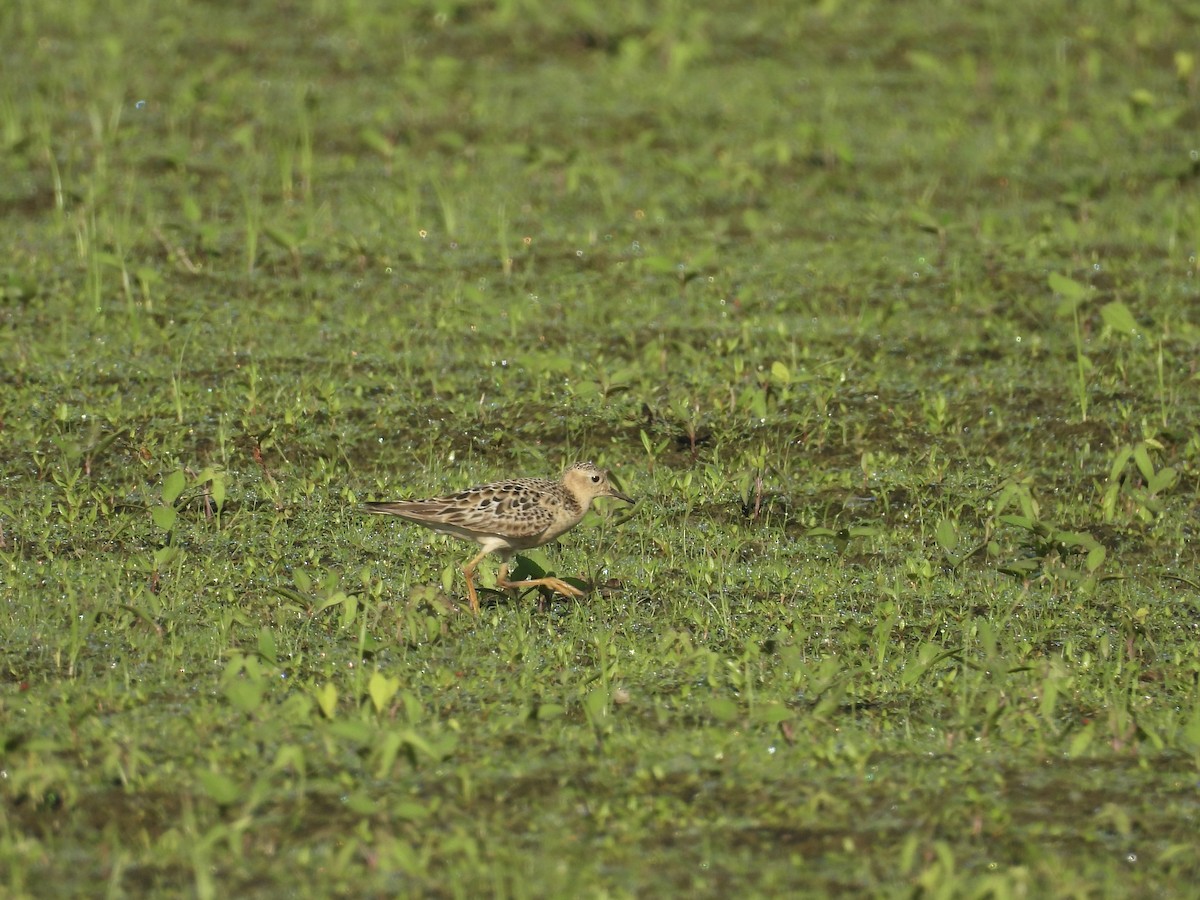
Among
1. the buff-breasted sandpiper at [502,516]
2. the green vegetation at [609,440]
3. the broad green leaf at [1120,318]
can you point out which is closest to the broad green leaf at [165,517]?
the green vegetation at [609,440]

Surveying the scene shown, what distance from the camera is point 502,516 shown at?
7.95m

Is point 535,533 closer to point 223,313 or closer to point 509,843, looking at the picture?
point 509,843

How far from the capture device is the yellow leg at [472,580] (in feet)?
25.3

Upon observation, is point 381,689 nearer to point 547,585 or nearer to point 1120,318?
point 547,585

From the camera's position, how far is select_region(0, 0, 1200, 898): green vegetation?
6.18 m

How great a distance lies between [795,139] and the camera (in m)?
13.4

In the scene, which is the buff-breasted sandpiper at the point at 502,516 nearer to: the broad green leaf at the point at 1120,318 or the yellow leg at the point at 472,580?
the yellow leg at the point at 472,580

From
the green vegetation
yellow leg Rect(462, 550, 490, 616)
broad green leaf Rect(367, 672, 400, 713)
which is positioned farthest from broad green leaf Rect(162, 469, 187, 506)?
broad green leaf Rect(367, 672, 400, 713)

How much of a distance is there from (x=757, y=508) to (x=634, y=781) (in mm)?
2727

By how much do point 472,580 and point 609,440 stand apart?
1.84 metres

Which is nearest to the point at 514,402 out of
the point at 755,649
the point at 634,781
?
the point at 755,649

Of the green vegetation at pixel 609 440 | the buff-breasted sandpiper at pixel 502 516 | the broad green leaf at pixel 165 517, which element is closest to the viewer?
the green vegetation at pixel 609 440

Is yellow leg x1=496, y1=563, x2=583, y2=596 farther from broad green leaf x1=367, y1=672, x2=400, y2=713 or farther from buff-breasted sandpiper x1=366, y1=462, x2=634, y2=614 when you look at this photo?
broad green leaf x1=367, y1=672, x2=400, y2=713

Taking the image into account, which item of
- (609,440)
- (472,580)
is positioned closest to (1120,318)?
(609,440)
